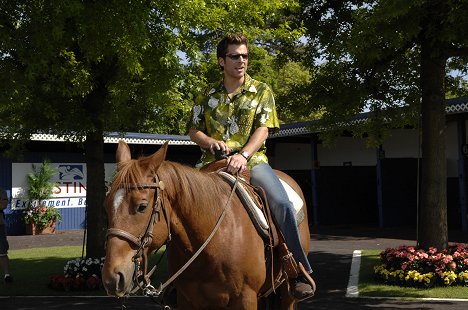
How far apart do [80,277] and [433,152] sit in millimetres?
7543

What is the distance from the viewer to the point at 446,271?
10414 mm

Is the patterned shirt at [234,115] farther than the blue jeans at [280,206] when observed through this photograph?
Yes

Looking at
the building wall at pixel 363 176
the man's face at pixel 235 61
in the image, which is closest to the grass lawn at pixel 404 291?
the man's face at pixel 235 61

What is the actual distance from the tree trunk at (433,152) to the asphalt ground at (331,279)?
1989 millimetres

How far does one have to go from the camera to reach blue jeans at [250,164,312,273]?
14.1ft

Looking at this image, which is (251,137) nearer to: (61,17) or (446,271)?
(61,17)

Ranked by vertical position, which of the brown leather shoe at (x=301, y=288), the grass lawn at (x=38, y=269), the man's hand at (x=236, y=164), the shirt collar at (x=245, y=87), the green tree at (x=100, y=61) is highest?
the green tree at (x=100, y=61)

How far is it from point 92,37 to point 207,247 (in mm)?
5725

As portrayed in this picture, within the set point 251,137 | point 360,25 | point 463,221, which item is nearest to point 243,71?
point 251,137

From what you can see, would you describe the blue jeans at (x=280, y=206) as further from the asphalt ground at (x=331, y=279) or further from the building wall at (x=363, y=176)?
the building wall at (x=363, y=176)

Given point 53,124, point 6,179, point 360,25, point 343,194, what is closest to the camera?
point 360,25

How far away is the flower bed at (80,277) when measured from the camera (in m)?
11.4

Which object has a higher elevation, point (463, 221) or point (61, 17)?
point (61, 17)

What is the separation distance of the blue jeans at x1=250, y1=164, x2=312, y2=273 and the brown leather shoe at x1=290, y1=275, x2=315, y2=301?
180mm
